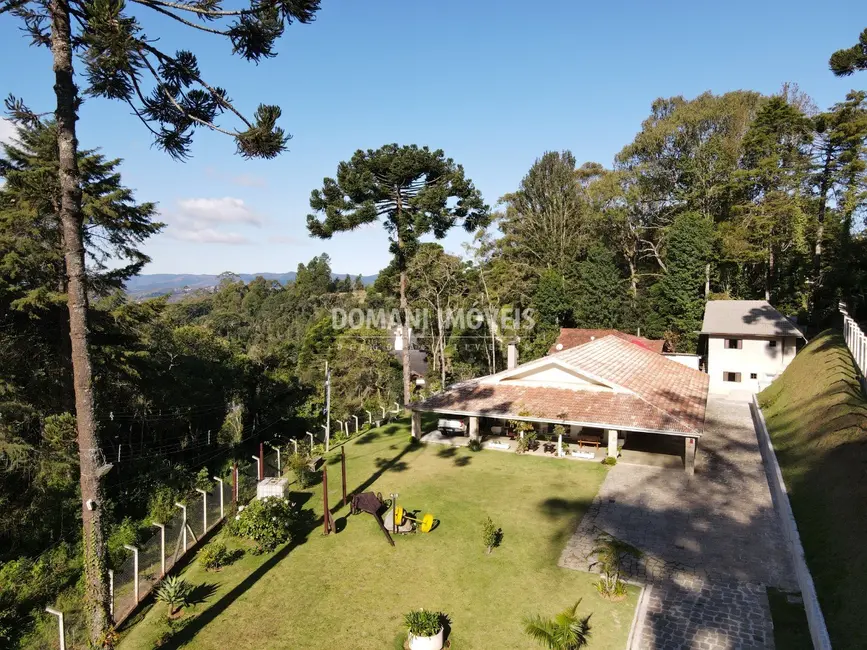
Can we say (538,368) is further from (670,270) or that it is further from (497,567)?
(670,270)

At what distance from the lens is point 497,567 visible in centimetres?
1241

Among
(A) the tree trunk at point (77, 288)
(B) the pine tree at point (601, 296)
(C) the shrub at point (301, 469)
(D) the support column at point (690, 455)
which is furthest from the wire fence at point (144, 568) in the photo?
(B) the pine tree at point (601, 296)

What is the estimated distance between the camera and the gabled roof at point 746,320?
32719 mm

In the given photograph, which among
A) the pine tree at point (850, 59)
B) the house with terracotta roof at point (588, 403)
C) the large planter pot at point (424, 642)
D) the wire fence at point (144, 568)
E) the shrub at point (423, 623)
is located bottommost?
the wire fence at point (144, 568)

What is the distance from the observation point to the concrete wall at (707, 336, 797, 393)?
107 ft

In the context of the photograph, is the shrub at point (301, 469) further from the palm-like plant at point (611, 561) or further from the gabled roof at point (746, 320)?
the gabled roof at point (746, 320)

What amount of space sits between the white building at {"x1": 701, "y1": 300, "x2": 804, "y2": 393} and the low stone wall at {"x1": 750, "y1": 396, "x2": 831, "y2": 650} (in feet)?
42.3

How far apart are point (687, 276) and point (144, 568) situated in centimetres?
4073

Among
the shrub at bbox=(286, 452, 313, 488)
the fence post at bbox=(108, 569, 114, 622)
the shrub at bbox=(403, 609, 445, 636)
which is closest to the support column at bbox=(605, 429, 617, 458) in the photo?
the shrub at bbox=(286, 452, 313, 488)

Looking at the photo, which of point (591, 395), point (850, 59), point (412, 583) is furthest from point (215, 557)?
point (850, 59)

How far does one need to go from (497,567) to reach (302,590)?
180 inches

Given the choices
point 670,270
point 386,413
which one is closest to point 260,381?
point 386,413

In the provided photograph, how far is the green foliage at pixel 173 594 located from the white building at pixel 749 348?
105 ft

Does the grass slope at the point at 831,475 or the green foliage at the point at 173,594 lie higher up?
the grass slope at the point at 831,475
